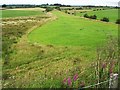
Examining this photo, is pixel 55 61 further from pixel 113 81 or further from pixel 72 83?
pixel 113 81

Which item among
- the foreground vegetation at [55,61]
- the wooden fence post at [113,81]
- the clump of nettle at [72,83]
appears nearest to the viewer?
the wooden fence post at [113,81]

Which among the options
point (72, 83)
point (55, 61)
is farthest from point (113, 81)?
point (55, 61)

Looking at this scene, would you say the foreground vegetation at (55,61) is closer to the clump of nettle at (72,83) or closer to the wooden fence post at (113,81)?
the clump of nettle at (72,83)

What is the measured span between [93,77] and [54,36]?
12809mm

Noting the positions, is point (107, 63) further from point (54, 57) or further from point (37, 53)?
point (37, 53)

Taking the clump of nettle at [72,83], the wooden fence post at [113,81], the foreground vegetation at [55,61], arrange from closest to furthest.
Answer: the wooden fence post at [113,81] < the clump of nettle at [72,83] < the foreground vegetation at [55,61]

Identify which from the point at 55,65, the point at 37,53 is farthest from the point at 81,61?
the point at 37,53

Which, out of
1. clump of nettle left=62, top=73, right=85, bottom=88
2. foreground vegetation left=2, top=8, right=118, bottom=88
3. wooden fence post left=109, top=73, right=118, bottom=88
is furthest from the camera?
foreground vegetation left=2, top=8, right=118, bottom=88

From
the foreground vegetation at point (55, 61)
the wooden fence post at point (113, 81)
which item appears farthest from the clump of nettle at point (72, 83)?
the wooden fence post at point (113, 81)

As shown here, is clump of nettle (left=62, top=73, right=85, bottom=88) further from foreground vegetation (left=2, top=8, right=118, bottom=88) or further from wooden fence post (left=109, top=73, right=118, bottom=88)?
wooden fence post (left=109, top=73, right=118, bottom=88)

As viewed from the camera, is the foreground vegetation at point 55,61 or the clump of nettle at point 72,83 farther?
the foreground vegetation at point 55,61

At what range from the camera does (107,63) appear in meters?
9.65

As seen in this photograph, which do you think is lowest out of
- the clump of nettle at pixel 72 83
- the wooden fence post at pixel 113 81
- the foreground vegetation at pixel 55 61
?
the foreground vegetation at pixel 55 61

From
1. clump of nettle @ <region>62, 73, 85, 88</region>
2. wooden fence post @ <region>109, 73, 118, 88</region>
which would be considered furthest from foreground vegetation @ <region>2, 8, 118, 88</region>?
wooden fence post @ <region>109, 73, 118, 88</region>
